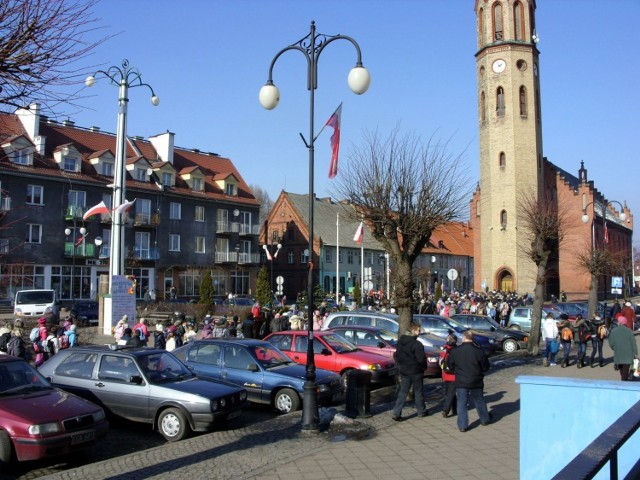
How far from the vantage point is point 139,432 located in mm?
10602

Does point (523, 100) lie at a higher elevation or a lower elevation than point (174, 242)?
higher

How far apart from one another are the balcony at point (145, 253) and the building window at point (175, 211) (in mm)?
3422

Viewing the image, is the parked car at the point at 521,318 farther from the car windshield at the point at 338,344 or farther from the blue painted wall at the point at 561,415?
the blue painted wall at the point at 561,415

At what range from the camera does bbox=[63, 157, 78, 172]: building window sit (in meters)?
44.1

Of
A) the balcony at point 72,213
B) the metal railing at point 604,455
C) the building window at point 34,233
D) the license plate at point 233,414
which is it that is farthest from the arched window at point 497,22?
the metal railing at point 604,455

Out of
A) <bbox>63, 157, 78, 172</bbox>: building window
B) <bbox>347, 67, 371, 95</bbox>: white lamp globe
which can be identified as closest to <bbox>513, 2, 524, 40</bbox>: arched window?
<bbox>63, 157, 78, 172</bbox>: building window

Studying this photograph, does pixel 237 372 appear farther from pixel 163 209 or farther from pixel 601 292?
pixel 601 292

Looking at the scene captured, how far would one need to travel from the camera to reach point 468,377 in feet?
33.3

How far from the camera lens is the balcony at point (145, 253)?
4825 cm

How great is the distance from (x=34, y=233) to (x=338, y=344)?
113 ft

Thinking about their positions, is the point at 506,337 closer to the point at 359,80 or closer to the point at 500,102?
the point at 359,80

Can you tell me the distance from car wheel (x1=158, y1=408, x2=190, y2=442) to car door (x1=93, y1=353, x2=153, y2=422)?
269 mm

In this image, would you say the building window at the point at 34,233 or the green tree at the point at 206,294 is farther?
the building window at the point at 34,233

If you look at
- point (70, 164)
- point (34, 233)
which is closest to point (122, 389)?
point (34, 233)
